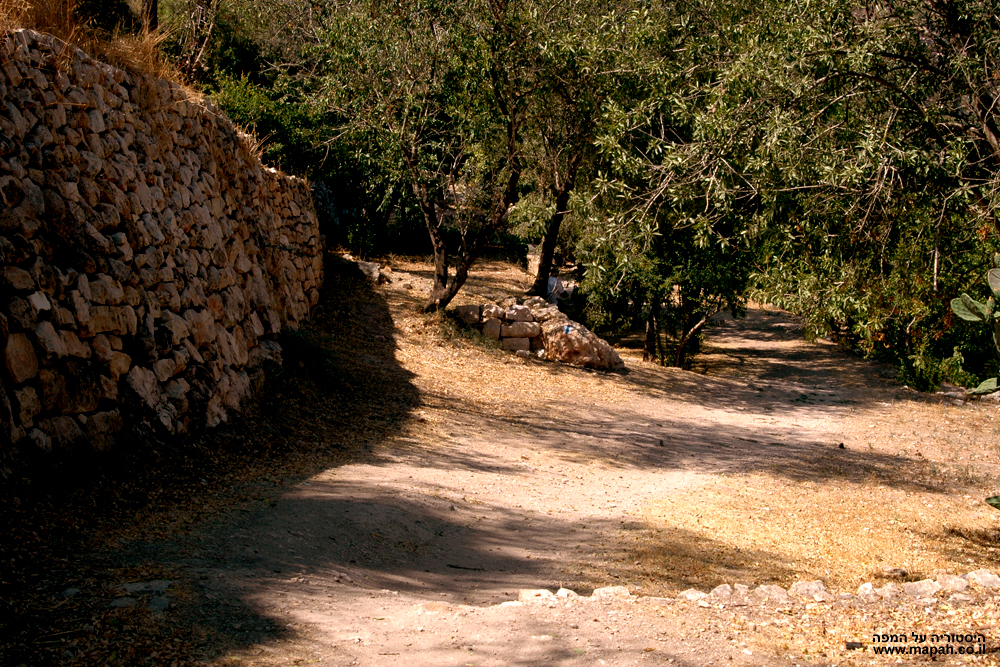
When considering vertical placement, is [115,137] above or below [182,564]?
above

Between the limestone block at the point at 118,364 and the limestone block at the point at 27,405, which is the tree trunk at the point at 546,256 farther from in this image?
the limestone block at the point at 27,405

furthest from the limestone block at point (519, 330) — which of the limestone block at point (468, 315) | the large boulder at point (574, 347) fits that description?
the limestone block at point (468, 315)

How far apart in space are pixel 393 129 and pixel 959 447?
1010 cm

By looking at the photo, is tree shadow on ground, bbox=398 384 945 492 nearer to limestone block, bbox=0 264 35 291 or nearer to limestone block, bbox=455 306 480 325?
limestone block, bbox=455 306 480 325

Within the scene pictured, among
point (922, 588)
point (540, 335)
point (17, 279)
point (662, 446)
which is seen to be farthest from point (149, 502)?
point (540, 335)

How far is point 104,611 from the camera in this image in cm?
342

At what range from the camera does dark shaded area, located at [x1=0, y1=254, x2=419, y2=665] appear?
324cm

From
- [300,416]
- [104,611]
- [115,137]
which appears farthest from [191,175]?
[104,611]

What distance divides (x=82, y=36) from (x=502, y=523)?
5.76m

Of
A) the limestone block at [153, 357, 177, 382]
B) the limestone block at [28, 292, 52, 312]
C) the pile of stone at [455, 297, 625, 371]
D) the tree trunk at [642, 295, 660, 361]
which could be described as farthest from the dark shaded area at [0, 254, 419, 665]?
the tree trunk at [642, 295, 660, 361]

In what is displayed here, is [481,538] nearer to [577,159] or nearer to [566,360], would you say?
[566,360]

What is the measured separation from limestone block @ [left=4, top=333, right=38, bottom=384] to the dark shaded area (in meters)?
→ 0.63

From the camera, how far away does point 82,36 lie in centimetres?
709

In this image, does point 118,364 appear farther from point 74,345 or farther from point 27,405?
point 27,405
